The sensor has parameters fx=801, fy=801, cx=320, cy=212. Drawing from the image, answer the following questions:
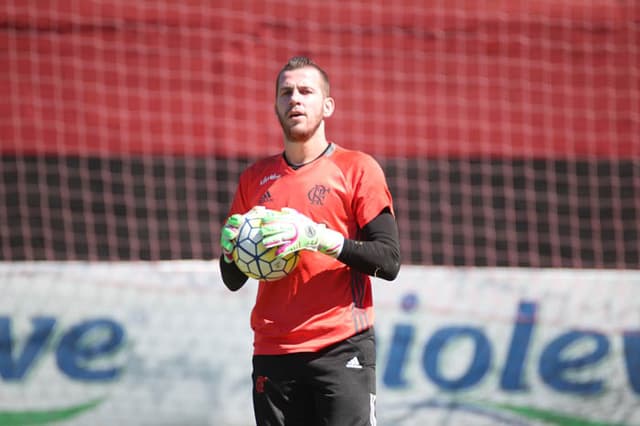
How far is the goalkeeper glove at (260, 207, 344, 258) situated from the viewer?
8.53 feet

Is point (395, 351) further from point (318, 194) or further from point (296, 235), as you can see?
point (296, 235)

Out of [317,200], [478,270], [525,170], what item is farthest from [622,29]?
[317,200]

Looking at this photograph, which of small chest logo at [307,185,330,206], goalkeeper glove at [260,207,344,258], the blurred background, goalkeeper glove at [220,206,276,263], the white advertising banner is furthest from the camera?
the blurred background

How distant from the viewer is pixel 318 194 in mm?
2844

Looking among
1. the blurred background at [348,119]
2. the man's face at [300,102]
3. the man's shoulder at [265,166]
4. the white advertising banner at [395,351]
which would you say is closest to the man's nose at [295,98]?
the man's face at [300,102]

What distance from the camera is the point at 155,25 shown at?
646 cm

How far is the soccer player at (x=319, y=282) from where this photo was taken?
277 cm

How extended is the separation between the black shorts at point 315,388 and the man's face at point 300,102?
0.78 m

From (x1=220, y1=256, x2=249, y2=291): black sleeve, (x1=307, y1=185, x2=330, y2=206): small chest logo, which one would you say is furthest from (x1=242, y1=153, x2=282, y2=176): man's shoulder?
(x1=220, y1=256, x2=249, y2=291): black sleeve

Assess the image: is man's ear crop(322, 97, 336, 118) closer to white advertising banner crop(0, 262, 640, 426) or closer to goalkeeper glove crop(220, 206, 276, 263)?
goalkeeper glove crop(220, 206, 276, 263)

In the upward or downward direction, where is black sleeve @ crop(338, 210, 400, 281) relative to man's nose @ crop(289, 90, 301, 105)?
downward

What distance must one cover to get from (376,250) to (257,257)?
403mm

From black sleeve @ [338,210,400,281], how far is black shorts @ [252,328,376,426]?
11.9 inches

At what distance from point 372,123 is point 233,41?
130cm
